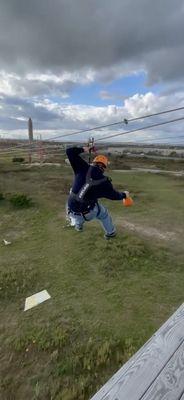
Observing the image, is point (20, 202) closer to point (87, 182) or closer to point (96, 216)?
point (96, 216)

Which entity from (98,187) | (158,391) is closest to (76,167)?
(98,187)

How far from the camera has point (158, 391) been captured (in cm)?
242

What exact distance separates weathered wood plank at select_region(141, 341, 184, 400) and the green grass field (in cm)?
353

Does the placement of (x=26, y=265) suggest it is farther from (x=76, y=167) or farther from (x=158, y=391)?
(x=158, y=391)

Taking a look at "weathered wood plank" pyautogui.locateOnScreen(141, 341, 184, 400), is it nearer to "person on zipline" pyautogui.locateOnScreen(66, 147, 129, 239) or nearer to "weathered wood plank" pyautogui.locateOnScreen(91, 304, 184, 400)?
"weathered wood plank" pyautogui.locateOnScreen(91, 304, 184, 400)

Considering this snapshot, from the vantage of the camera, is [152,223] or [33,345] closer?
[33,345]

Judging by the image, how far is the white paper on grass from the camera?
27.7 feet

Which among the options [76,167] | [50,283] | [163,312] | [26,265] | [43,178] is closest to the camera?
[76,167]

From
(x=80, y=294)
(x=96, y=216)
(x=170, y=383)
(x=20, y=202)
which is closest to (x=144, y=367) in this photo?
(x=170, y=383)

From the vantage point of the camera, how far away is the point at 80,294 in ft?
29.0

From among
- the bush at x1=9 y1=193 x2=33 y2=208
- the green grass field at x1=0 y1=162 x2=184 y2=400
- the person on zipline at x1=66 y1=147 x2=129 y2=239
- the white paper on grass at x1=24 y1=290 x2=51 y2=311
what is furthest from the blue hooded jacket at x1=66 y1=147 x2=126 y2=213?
the bush at x1=9 y1=193 x2=33 y2=208

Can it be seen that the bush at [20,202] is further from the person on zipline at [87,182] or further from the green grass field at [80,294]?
the person on zipline at [87,182]

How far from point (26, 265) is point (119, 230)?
446 cm

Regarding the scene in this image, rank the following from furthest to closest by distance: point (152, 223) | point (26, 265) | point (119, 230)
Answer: point (152, 223)
point (119, 230)
point (26, 265)
